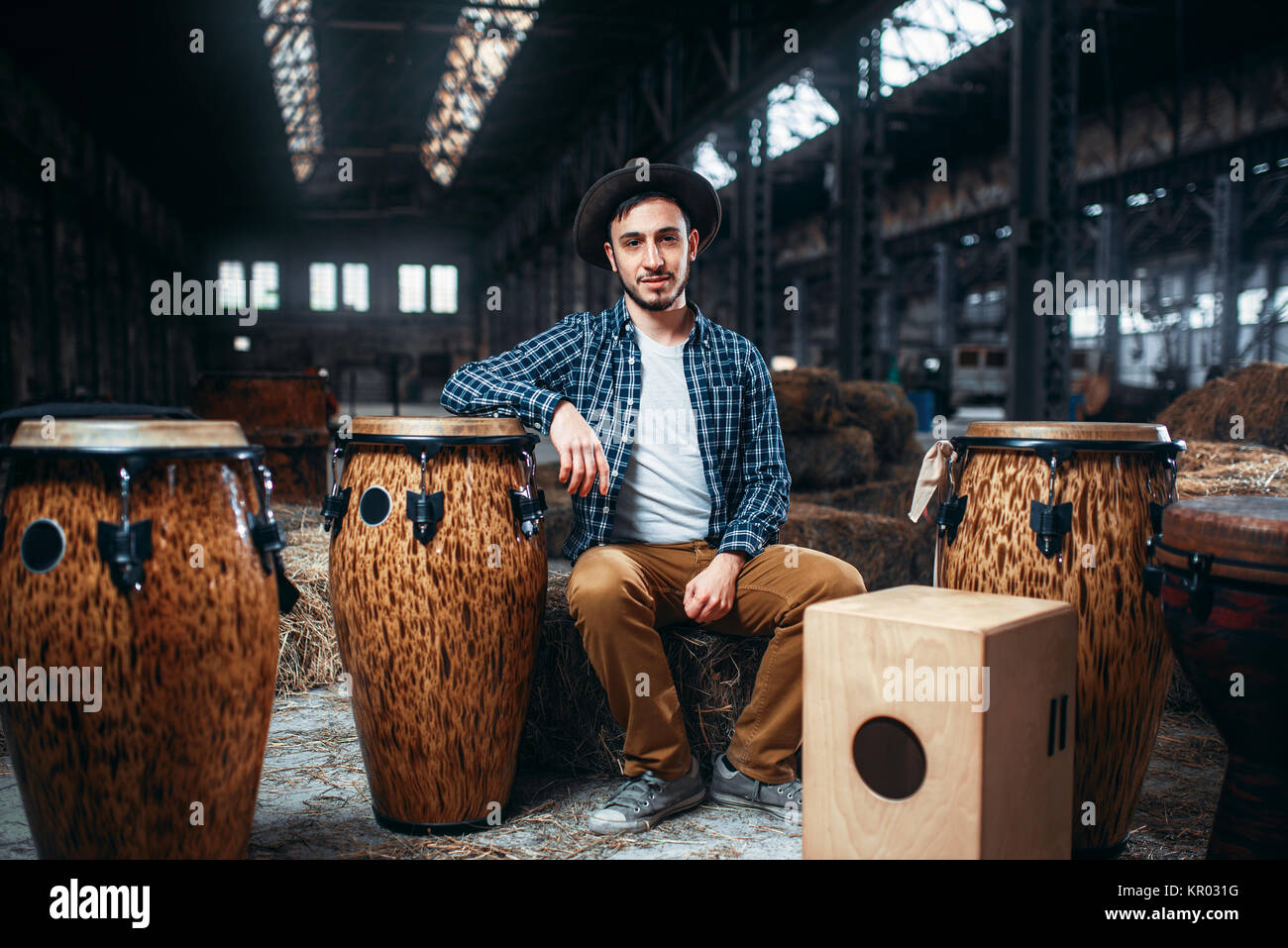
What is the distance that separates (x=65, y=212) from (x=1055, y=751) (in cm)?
1249

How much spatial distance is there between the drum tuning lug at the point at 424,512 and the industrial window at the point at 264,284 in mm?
27308

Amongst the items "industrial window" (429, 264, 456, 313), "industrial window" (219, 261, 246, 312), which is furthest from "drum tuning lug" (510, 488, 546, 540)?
"industrial window" (429, 264, 456, 313)

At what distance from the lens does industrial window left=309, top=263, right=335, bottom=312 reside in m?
27.4

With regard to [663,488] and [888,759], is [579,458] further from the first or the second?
[888,759]

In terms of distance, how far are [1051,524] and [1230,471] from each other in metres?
1.66

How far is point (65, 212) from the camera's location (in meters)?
11.1

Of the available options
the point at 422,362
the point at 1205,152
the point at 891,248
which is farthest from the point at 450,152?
the point at 1205,152

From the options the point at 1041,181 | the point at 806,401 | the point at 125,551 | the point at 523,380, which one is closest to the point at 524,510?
the point at 523,380

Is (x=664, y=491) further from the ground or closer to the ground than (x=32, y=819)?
further from the ground

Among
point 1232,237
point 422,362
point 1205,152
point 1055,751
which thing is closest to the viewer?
point 1055,751

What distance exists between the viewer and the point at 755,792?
2.39 metres

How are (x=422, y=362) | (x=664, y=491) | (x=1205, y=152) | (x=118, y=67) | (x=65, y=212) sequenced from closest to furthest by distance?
(x=664, y=491)
(x=118, y=67)
(x=65, y=212)
(x=1205, y=152)
(x=422, y=362)

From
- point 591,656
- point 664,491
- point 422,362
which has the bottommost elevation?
point 591,656
